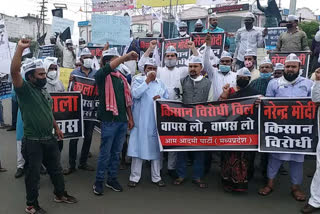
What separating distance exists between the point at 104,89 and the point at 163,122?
3.51 feet

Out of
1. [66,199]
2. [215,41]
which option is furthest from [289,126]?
[215,41]

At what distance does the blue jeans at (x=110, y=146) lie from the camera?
4637 mm

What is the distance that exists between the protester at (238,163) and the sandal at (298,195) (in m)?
0.66

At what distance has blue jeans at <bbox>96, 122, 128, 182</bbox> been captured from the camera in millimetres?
4637

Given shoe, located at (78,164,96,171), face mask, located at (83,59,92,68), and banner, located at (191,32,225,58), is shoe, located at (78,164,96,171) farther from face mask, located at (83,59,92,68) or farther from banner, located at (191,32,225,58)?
banner, located at (191,32,225,58)

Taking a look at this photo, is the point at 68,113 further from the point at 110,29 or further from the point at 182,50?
the point at 182,50

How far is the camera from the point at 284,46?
7.63m

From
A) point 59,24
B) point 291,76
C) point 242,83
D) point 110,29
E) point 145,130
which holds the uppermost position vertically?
point 59,24

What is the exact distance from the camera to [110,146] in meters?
4.67

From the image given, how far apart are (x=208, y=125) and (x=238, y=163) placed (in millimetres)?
701

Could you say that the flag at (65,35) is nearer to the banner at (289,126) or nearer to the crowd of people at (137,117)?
the crowd of people at (137,117)

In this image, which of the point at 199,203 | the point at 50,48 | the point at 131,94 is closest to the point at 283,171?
the point at 199,203

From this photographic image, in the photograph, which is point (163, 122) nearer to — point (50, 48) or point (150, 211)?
point (150, 211)

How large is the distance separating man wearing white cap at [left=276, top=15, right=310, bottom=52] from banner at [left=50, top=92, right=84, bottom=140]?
488 cm
